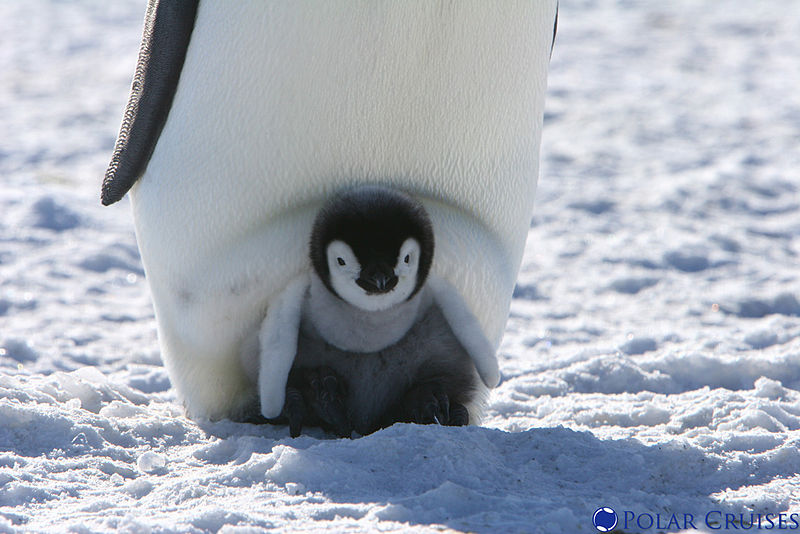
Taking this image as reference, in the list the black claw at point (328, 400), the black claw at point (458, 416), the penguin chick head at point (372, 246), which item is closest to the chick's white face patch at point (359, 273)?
the penguin chick head at point (372, 246)

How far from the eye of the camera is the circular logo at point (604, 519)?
6.05 feet

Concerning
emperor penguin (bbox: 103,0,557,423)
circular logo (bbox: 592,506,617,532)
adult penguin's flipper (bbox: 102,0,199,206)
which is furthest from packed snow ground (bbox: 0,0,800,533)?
adult penguin's flipper (bbox: 102,0,199,206)

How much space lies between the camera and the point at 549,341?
370 centimetres

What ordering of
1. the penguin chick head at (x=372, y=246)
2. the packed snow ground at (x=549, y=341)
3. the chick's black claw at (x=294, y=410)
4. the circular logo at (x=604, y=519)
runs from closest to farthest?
1. the circular logo at (x=604, y=519)
2. the packed snow ground at (x=549, y=341)
3. the penguin chick head at (x=372, y=246)
4. the chick's black claw at (x=294, y=410)

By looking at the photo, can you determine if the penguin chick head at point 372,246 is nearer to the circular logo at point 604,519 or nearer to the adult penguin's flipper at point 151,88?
the adult penguin's flipper at point 151,88

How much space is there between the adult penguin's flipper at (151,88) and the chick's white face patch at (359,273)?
1.83 feet

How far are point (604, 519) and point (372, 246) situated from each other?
75 centimetres

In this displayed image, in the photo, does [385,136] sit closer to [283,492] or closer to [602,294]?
[283,492]

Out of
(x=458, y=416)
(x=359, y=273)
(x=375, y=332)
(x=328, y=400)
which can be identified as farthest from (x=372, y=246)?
(x=458, y=416)

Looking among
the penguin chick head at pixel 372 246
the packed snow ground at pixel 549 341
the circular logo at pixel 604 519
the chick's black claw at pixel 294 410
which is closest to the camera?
the circular logo at pixel 604 519

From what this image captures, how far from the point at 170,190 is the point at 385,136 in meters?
0.54

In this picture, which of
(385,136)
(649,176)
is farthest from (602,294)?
(385,136)

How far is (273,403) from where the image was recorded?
7.87ft

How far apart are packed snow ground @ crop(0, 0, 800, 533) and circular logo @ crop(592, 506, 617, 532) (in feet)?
0.06
